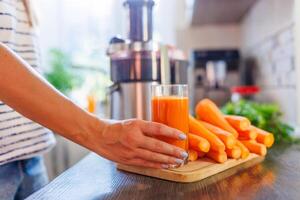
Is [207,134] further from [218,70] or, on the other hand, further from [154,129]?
[218,70]

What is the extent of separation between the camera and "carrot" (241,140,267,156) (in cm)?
76

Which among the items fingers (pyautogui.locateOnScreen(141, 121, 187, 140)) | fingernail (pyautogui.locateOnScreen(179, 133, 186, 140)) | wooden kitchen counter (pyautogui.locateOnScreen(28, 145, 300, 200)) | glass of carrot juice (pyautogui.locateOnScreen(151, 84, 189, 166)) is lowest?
wooden kitchen counter (pyautogui.locateOnScreen(28, 145, 300, 200))

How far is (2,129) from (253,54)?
1468 mm

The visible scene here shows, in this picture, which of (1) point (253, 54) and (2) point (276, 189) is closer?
(2) point (276, 189)

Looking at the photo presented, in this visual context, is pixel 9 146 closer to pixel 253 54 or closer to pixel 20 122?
pixel 20 122

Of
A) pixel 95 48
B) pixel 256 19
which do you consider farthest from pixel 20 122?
pixel 95 48

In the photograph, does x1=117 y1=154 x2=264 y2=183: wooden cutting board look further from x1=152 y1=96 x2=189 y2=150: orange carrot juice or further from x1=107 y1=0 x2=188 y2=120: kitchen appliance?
x1=107 y1=0 x2=188 y2=120: kitchen appliance

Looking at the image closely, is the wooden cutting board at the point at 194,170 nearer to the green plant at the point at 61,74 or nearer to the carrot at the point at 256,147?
the carrot at the point at 256,147

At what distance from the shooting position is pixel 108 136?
601mm

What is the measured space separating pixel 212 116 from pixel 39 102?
1.27ft

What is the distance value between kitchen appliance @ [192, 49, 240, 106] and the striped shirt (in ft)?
4.04

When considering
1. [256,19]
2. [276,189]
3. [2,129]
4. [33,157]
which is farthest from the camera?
[256,19]

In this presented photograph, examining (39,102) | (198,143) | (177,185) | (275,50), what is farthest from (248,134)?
(275,50)

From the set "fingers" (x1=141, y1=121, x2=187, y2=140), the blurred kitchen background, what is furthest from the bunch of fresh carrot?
the blurred kitchen background
